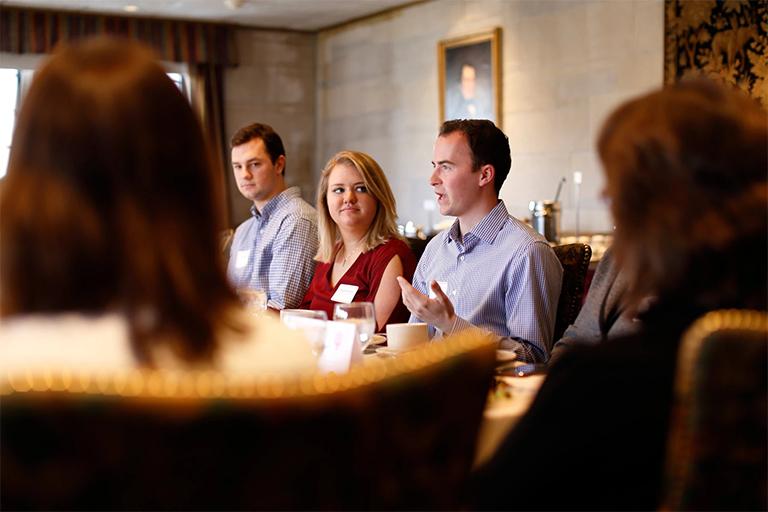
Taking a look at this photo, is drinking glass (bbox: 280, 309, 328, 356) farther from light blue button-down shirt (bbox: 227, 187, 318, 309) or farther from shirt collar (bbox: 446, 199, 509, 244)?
light blue button-down shirt (bbox: 227, 187, 318, 309)

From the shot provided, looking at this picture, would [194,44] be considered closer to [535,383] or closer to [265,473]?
[535,383]

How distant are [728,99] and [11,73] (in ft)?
27.5

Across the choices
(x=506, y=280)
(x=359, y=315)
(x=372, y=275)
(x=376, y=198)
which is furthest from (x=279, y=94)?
(x=359, y=315)

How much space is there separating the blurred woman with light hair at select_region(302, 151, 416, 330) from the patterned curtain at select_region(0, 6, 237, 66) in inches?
223

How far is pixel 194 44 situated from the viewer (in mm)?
9133

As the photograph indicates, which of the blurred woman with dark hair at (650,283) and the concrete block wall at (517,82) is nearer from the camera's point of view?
the blurred woman with dark hair at (650,283)

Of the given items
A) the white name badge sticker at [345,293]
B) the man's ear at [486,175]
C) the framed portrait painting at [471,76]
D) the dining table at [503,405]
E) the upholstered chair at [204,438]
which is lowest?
the white name badge sticker at [345,293]

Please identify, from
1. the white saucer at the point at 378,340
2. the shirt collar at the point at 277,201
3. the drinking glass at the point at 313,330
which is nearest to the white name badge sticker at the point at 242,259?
the shirt collar at the point at 277,201

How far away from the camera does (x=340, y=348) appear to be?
75.0 inches

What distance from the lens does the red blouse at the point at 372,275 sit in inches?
136

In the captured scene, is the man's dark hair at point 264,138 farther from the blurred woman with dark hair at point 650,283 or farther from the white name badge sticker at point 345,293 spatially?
the blurred woman with dark hair at point 650,283

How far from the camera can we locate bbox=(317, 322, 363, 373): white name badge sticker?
1881 mm

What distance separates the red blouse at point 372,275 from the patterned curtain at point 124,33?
5800mm

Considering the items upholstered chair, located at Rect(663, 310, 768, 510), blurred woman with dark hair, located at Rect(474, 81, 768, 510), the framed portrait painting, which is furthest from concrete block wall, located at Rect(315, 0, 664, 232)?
upholstered chair, located at Rect(663, 310, 768, 510)
